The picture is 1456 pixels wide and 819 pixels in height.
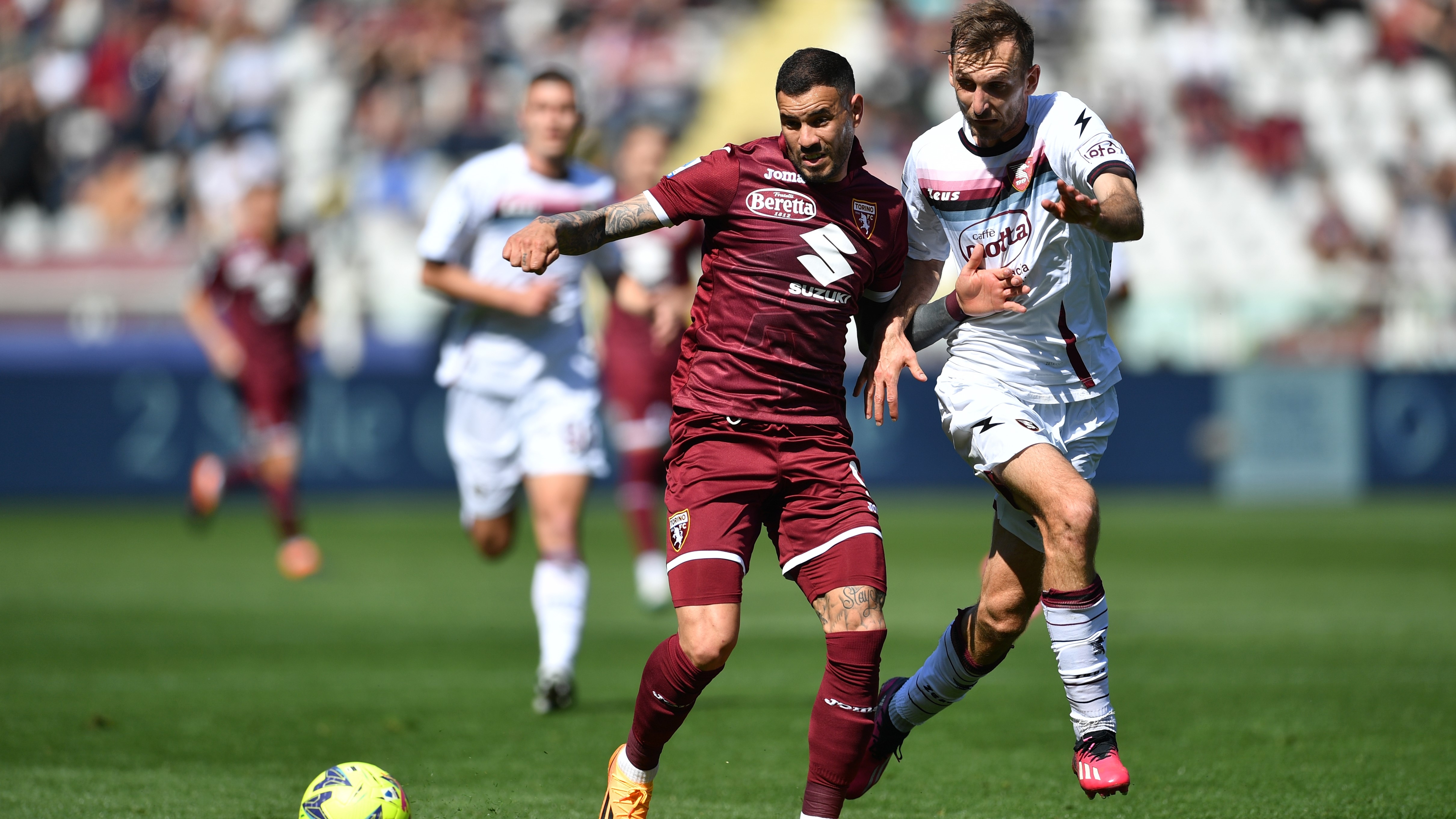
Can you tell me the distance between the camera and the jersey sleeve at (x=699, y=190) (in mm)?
4938

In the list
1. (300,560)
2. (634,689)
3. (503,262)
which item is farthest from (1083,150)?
(300,560)

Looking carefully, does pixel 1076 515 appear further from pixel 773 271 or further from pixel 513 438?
pixel 513 438

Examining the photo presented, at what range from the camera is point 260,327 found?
13461mm

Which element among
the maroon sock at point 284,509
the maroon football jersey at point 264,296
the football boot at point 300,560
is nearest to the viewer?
the football boot at point 300,560

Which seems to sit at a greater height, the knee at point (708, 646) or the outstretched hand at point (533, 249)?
the outstretched hand at point (533, 249)

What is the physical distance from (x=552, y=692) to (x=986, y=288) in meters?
3.08

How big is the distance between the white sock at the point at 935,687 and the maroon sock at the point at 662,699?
103 centimetres

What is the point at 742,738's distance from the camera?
263 inches

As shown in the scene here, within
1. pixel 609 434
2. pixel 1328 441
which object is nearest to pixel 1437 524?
pixel 1328 441

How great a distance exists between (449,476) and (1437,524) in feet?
35.5

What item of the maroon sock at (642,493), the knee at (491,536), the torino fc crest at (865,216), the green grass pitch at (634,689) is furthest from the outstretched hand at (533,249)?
the maroon sock at (642,493)

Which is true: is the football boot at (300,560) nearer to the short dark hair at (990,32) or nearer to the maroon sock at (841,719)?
the maroon sock at (841,719)

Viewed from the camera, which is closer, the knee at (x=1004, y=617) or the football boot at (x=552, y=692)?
the knee at (x=1004, y=617)

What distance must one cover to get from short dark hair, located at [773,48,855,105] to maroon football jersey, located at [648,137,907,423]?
27 centimetres
